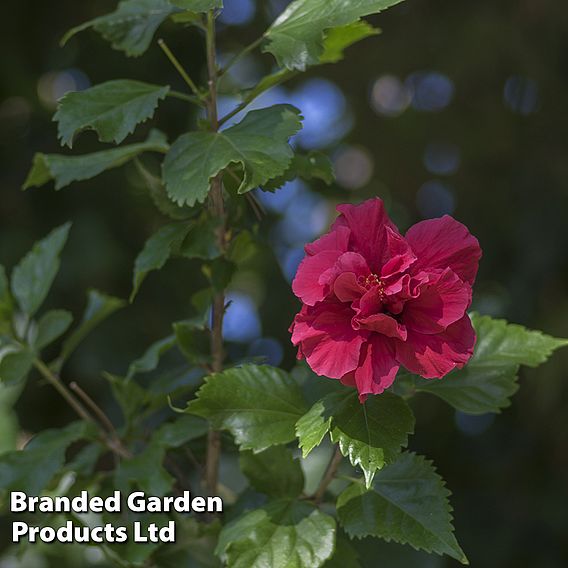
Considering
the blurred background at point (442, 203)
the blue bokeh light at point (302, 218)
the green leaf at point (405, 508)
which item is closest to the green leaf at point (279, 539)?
the green leaf at point (405, 508)

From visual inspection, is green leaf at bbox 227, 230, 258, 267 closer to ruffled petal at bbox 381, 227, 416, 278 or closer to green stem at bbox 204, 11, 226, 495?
green stem at bbox 204, 11, 226, 495

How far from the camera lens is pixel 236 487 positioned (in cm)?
108

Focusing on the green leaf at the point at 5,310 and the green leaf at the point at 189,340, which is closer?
the green leaf at the point at 189,340

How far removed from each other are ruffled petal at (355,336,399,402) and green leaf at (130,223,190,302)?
224 mm

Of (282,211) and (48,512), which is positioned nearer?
(48,512)

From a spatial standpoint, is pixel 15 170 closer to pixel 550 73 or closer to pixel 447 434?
pixel 447 434

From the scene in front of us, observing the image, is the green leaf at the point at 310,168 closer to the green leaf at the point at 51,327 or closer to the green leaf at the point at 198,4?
the green leaf at the point at 198,4

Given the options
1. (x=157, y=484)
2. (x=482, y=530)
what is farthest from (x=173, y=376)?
(x=482, y=530)

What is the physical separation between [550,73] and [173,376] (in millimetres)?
1580

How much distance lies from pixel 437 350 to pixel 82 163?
378mm

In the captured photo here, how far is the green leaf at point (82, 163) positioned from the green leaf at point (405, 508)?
1.08ft

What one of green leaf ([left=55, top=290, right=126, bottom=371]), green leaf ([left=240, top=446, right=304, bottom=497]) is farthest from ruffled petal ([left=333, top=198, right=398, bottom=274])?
green leaf ([left=55, top=290, right=126, bottom=371])

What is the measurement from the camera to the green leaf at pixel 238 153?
2.15 feet

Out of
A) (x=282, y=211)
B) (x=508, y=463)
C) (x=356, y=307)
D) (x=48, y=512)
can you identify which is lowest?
(x=508, y=463)
